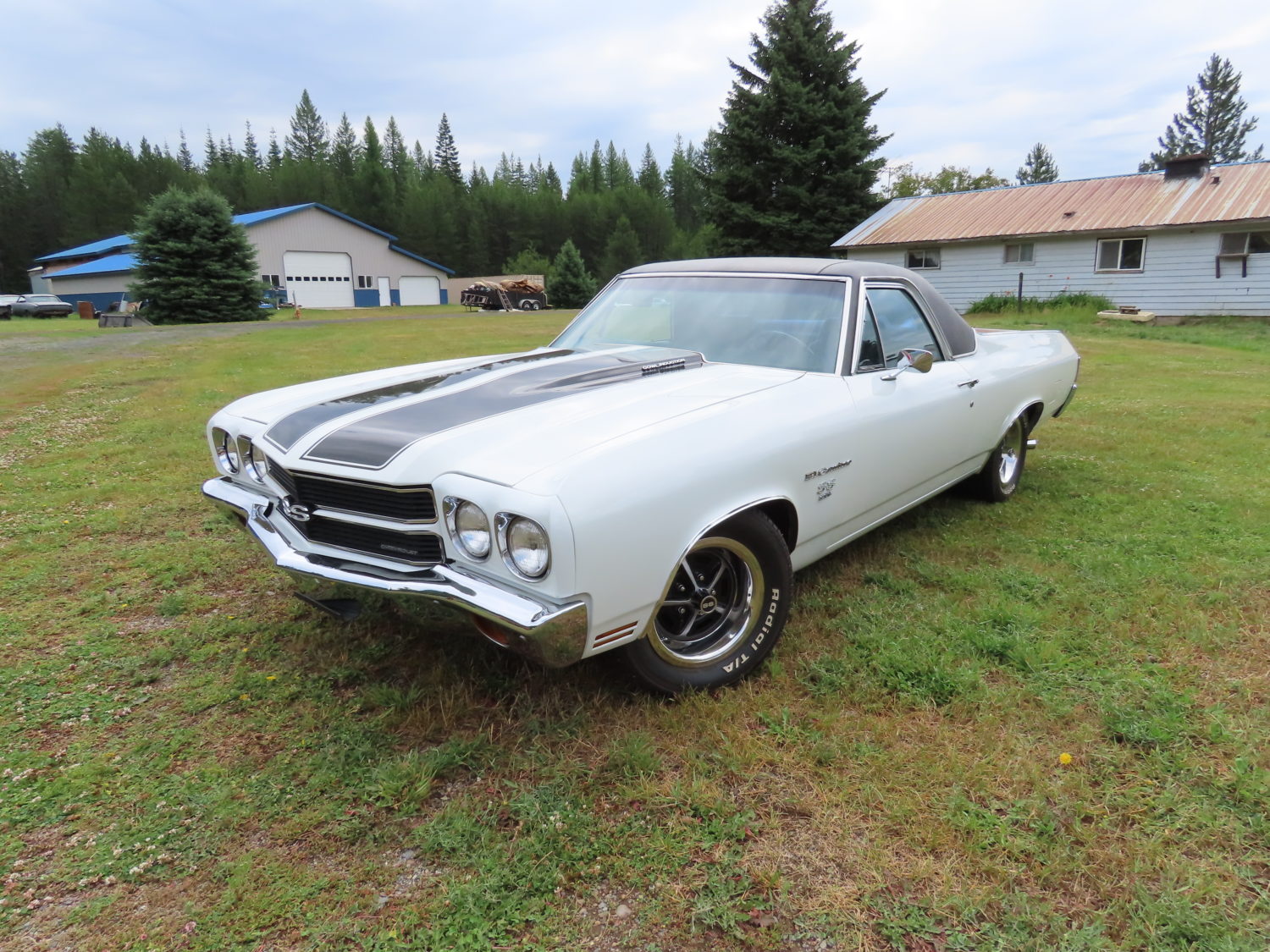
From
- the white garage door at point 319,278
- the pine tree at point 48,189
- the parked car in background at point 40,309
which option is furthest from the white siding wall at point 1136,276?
the pine tree at point 48,189

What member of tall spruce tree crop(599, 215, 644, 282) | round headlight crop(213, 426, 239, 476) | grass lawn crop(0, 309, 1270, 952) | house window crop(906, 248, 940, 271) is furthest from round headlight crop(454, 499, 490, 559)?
tall spruce tree crop(599, 215, 644, 282)

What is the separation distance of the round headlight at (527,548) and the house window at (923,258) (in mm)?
24706

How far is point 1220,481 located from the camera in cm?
508

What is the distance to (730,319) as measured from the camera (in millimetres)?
3611

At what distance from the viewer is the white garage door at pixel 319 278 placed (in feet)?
143

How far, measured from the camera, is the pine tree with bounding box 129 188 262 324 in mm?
23938

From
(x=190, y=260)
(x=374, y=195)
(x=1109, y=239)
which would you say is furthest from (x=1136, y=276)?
(x=374, y=195)

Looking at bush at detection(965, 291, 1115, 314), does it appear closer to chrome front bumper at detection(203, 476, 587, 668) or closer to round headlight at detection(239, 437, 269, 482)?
round headlight at detection(239, 437, 269, 482)

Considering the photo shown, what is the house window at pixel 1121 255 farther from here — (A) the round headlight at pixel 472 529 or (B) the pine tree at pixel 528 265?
(B) the pine tree at pixel 528 265

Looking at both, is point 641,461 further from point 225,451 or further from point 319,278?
point 319,278

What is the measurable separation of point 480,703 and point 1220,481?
505 cm

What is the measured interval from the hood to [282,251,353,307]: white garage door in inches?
1769

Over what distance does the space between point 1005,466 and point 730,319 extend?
234 centimetres

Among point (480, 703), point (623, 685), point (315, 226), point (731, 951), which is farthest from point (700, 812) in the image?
point (315, 226)
